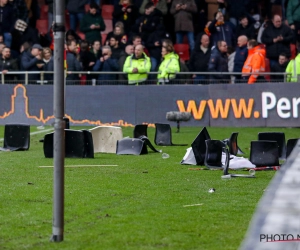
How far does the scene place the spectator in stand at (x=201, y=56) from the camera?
27.3 meters

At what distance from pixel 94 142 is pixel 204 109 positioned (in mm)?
9373

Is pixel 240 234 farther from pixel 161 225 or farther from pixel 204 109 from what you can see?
pixel 204 109

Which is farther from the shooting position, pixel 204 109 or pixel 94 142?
pixel 204 109

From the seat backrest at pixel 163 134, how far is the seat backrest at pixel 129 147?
256 cm

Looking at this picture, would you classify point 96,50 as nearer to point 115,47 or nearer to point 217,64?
point 115,47

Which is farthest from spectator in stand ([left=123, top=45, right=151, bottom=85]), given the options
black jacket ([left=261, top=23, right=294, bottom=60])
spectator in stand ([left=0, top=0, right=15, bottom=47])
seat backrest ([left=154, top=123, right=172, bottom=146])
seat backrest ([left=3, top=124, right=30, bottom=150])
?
seat backrest ([left=3, top=124, right=30, bottom=150])

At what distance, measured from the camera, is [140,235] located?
25.3 ft

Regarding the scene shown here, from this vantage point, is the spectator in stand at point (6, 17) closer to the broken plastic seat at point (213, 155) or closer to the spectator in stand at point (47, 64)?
the spectator in stand at point (47, 64)

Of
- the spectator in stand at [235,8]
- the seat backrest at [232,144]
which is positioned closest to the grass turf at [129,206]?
the seat backrest at [232,144]

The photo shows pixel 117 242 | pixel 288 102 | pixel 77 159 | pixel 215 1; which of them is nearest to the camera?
pixel 117 242

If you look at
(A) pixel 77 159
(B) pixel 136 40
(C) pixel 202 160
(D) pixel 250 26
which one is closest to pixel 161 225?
(C) pixel 202 160

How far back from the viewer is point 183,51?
29906 mm

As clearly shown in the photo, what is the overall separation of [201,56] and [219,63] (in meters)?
0.84

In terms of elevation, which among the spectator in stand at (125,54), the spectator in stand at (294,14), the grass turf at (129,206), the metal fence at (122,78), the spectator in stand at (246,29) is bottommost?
the grass turf at (129,206)
